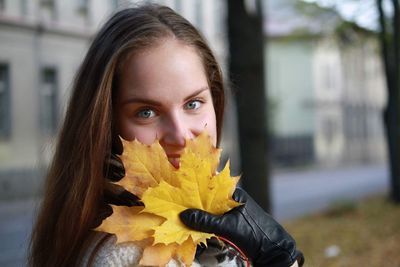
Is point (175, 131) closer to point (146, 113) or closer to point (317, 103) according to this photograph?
point (146, 113)

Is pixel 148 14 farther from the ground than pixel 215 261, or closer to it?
farther from the ground

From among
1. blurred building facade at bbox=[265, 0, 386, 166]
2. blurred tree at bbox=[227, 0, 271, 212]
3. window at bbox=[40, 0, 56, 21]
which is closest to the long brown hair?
blurred tree at bbox=[227, 0, 271, 212]

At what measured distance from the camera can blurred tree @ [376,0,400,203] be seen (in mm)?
11398

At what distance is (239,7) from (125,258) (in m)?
6.12

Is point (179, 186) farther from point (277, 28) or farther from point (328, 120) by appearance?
point (328, 120)

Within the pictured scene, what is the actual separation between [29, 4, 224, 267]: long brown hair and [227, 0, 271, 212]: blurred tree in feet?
16.8

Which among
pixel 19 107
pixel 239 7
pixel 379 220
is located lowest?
pixel 379 220

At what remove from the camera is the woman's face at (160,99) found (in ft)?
4.42

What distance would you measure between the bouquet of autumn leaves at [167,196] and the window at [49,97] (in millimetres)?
18490

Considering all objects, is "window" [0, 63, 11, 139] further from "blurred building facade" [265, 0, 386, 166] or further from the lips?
"blurred building facade" [265, 0, 386, 166]

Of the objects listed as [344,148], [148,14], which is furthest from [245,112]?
[344,148]

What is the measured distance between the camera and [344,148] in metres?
42.1

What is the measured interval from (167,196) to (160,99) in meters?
0.25

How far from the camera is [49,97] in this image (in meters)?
19.7
